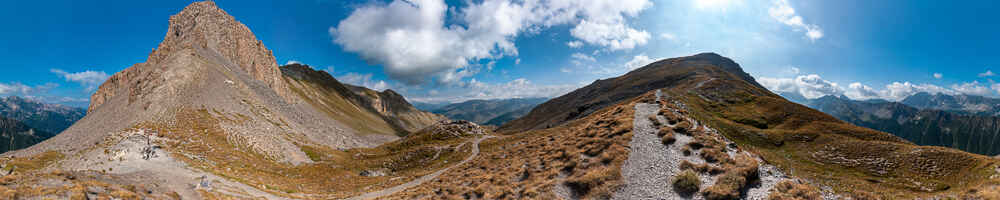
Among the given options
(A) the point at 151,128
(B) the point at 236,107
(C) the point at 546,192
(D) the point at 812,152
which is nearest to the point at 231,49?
(B) the point at 236,107

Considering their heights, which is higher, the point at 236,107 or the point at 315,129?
the point at 236,107

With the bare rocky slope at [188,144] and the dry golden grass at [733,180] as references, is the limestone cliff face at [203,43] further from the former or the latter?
the dry golden grass at [733,180]

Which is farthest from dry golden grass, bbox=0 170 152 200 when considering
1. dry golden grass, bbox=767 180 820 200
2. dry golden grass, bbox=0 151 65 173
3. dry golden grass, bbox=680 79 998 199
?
dry golden grass, bbox=680 79 998 199

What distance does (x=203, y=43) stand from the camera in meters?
77.7

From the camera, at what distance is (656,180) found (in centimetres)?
1611

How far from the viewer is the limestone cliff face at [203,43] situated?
A: 252ft

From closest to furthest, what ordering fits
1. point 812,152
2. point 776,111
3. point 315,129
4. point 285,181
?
point 285,181 → point 812,152 → point 776,111 → point 315,129

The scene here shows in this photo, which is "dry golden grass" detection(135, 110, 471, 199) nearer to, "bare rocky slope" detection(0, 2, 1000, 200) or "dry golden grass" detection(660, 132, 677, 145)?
"bare rocky slope" detection(0, 2, 1000, 200)

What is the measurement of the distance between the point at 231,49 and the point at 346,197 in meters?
87.8

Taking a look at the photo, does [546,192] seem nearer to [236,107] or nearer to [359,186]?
[359,186]

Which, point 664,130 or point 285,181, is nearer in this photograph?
point 664,130

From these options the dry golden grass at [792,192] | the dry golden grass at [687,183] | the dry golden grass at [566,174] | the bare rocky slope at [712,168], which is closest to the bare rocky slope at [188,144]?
the bare rocky slope at [712,168]

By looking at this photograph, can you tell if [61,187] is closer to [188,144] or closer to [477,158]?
[188,144]

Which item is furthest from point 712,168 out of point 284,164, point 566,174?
point 284,164
